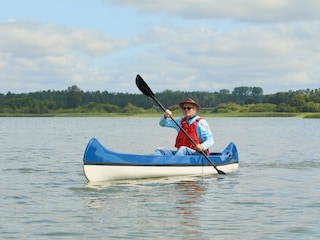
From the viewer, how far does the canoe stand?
1264 centimetres

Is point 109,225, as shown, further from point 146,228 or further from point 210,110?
point 210,110

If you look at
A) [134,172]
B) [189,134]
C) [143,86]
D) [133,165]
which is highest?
[143,86]

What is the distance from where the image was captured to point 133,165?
13094mm

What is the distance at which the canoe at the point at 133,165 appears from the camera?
12641 millimetres

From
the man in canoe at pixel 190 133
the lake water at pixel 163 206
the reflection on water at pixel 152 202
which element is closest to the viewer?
the lake water at pixel 163 206

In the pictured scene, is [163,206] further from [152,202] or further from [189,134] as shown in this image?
[189,134]

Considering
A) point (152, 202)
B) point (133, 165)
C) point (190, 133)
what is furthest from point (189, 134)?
point (152, 202)

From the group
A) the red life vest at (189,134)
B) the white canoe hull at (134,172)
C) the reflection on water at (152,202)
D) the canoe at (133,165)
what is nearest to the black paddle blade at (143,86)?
the red life vest at (189,134)

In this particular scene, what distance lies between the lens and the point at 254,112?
Answer: 11919 centimetres

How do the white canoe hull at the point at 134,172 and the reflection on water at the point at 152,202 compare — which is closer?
the reflection on water at the point at 152,202

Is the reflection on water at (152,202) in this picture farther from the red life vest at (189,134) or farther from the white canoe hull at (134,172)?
the red life vest at (189,134)

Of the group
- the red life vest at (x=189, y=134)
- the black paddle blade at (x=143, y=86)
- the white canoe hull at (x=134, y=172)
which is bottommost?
the white canoe hull at (x=134, y=172)

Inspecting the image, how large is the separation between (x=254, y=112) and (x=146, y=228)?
367ft

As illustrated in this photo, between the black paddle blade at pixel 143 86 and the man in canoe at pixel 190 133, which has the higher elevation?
the black paddle blade at pixel 143 86
